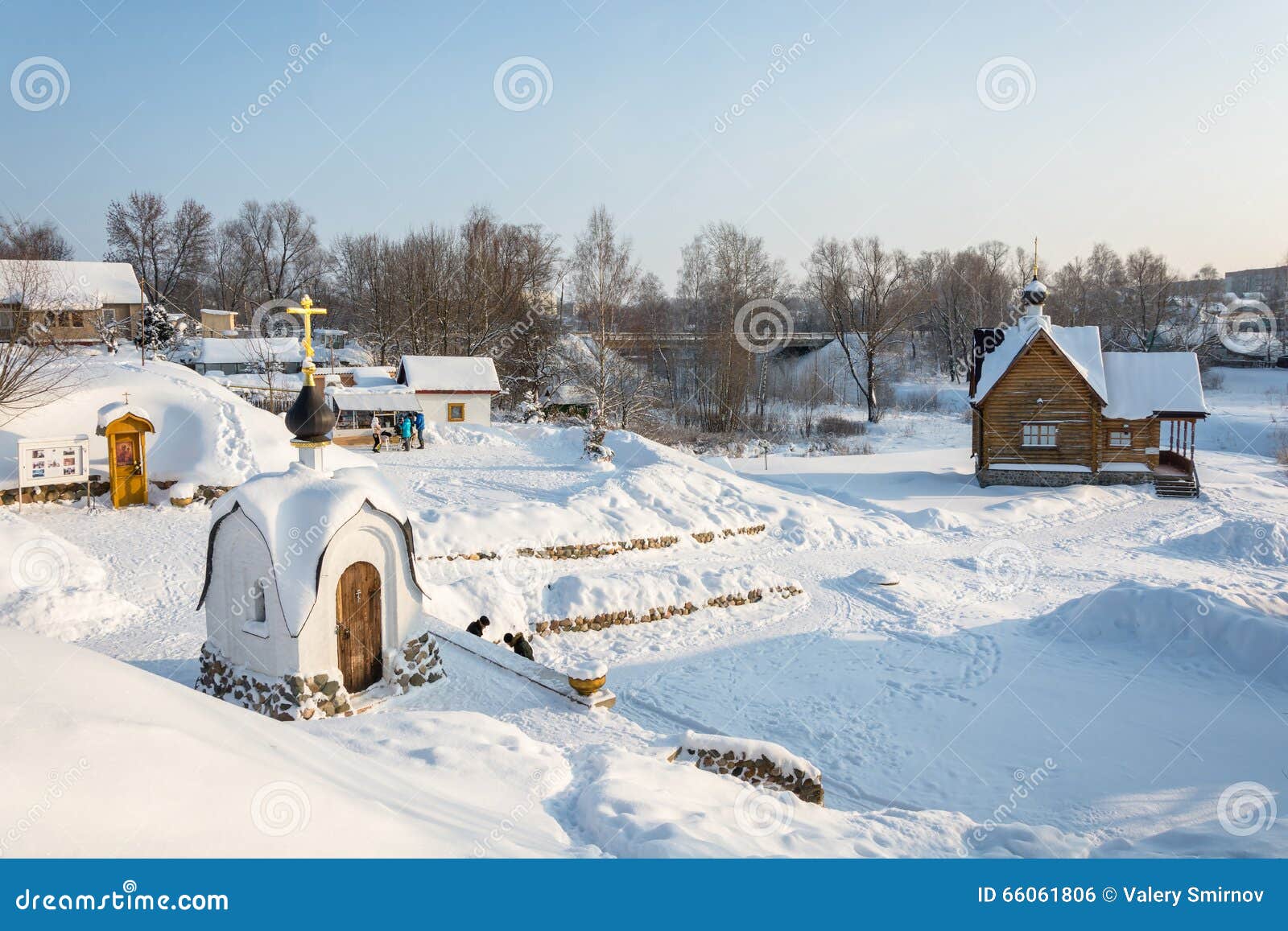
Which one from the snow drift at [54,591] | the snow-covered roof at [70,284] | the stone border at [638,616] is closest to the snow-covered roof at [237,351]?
the snow-covered roof at [70,284]

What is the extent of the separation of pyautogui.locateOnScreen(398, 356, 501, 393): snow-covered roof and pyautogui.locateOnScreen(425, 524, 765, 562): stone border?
1535cm

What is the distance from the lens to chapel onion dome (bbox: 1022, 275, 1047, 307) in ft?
96.8

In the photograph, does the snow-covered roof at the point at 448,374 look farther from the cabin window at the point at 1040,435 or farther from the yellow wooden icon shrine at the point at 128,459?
the cabin window at the point at 1040,435

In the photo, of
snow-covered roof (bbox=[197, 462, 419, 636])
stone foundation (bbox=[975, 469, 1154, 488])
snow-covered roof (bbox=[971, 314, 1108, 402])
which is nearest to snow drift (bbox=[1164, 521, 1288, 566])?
stone foundation (bbox=[975, 469, 1154, 488])

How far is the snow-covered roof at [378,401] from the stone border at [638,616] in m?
19.1

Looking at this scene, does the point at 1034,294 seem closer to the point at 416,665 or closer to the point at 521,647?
the point at 521,647

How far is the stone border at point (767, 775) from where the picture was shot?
27.0 ft

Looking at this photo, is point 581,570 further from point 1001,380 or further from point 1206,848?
point 1001,380

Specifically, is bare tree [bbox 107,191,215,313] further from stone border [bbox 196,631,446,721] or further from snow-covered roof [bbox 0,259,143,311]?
stone border [bbox 196,631,446,721]

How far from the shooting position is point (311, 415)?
8961mm

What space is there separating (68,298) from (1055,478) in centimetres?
3939

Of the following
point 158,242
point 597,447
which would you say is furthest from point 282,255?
point 597,447

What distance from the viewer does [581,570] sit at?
54.6ft

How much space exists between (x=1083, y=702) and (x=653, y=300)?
146 feet
